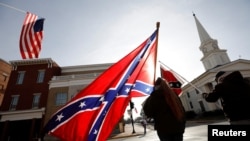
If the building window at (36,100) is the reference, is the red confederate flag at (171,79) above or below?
below

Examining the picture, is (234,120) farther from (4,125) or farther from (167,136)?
(4,125)

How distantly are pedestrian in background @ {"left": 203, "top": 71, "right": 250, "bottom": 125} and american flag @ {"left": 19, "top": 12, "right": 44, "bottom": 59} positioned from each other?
829cm

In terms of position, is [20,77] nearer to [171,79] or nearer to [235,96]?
[171,79]

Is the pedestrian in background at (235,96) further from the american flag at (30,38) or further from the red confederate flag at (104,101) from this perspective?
the american flag at (30,38)

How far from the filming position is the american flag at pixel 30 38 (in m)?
8.04

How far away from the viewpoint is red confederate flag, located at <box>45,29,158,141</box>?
337cm

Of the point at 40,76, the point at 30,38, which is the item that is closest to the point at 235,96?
the point at 30,38

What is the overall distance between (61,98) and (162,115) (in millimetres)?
23248

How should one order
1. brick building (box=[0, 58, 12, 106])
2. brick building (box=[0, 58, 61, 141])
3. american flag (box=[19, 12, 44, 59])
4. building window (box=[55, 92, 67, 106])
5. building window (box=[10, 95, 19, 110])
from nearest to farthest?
american flag (box=[19, 12, 44, 59]) → brick building (box=[0, 58, 61, 141]) → building window (box=[55, 92, 67, 106]) → building window (box=[10, 95, 19, 110]) → brick building (box=[0, 58, 12, 106])

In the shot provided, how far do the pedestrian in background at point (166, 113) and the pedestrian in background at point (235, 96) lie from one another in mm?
840

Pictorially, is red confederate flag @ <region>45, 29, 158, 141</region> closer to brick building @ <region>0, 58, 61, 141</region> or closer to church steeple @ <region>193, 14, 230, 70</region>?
brick building @ <region>0, 58, 61, 141</region>

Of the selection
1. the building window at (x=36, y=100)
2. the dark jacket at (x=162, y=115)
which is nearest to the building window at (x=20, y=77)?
the building window at (x=36, y=100)

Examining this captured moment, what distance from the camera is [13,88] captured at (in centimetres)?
2495

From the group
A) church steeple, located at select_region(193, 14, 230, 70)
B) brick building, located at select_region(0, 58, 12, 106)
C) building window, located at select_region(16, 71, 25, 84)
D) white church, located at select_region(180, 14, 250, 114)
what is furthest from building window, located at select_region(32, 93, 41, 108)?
church steeple, located at select_region(193, 14, 230, 70)
